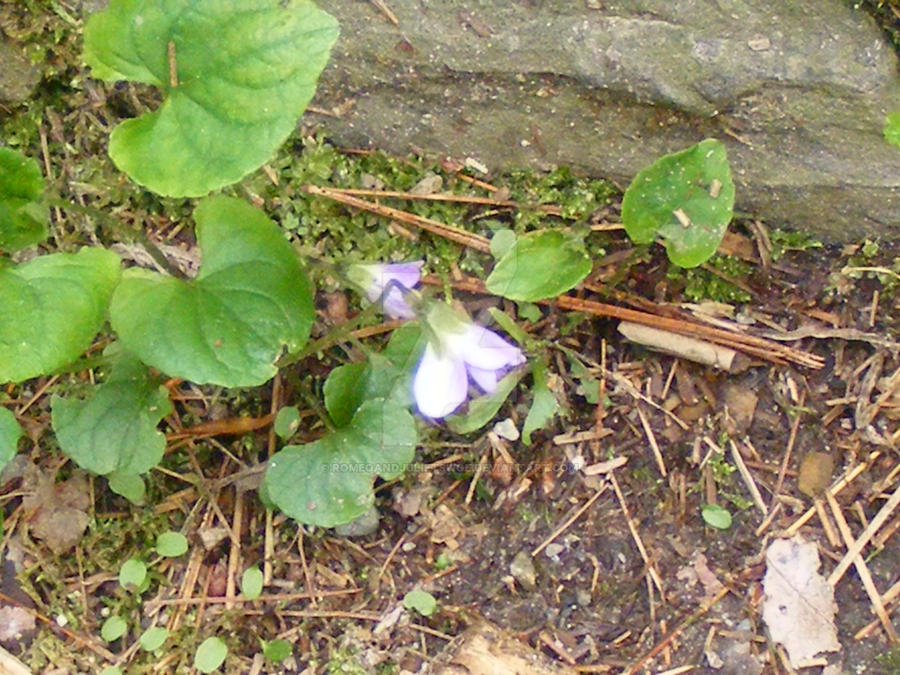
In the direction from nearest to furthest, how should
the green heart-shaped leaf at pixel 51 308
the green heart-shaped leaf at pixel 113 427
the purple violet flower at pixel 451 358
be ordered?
the green heart-shaped leaf at pixel 51 308, the purple violet flower at pixel 451 358, the green heart-shaped leaf at pixel 113 427

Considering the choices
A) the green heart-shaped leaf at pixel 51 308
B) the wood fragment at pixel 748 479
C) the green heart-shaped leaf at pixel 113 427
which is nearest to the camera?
the green heart-shaped leaf at pixel 51 308

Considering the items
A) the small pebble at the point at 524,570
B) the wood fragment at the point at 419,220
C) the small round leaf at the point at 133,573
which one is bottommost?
the small round leaf at the point at 133,573

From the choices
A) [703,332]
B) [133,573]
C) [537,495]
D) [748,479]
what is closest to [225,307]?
[133,573]

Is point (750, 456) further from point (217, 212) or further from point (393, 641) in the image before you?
point (217, 212)

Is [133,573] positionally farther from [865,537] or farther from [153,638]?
[865,537]

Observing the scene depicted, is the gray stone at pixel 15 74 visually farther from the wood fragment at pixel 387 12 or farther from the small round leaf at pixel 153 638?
the small round leaf at pixel 153 638

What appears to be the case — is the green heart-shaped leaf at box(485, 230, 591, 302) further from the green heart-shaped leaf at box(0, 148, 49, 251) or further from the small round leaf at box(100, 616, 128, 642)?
the small round leaf at box(100, 616, 128, 642)

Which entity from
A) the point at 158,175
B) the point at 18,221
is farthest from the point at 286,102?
the point at 18,221

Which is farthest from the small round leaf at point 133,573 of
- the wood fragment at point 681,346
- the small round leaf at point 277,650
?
the wood fragment at point 681,346
